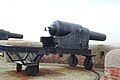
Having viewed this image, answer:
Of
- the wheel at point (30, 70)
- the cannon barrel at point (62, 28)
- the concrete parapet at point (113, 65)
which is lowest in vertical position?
the wheel at point (30, 70)

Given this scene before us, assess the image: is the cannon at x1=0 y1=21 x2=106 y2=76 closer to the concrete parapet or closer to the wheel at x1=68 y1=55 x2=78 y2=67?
the wheel at x1=68 y1=55 x2=78 y2=67

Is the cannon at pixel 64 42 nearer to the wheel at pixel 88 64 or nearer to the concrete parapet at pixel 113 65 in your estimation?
the wheel at pixel 88 64

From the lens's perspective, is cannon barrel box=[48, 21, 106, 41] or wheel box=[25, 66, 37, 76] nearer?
wheel box=[25, 66, 37, 76]

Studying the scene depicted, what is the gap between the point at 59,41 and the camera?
34.5 ft

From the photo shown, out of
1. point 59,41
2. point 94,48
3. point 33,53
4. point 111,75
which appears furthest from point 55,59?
point 111,75

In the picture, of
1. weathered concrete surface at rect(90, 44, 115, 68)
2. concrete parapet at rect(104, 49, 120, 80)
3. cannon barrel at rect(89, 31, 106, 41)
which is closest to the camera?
concrete parapet at rect(104, 49, 120, 80)

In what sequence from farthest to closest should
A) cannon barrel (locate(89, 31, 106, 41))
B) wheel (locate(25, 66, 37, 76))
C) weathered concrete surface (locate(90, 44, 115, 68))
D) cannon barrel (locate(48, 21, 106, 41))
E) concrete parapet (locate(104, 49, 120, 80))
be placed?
weathered concrete surface (locate(90, 44, 115, 68)) → cannon barrel (locate(89, 31, 106, 41)) → cannon barrel (locate(48, 21, 106, 41)) → wheel (locate(25, 66, 37, 76)) → concrete parapet (locate(104, 49, 120, 80))

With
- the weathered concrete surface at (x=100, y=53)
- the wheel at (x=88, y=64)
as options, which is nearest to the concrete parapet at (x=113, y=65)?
the wheel at (x=88, y=64)

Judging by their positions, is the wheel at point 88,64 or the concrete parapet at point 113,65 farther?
the wheel at point 88,64

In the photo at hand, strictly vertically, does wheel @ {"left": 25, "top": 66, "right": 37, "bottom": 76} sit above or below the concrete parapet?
below

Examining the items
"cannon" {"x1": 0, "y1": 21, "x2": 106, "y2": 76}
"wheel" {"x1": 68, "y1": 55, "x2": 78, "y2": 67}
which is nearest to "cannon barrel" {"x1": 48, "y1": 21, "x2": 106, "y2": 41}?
"cannon" {"x1": 0, "y1": 21, "x2": 106, "y2": 76}

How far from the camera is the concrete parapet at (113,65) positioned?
140 inches

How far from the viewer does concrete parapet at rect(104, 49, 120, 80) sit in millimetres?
3557

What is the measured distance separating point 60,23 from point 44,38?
1.00m
